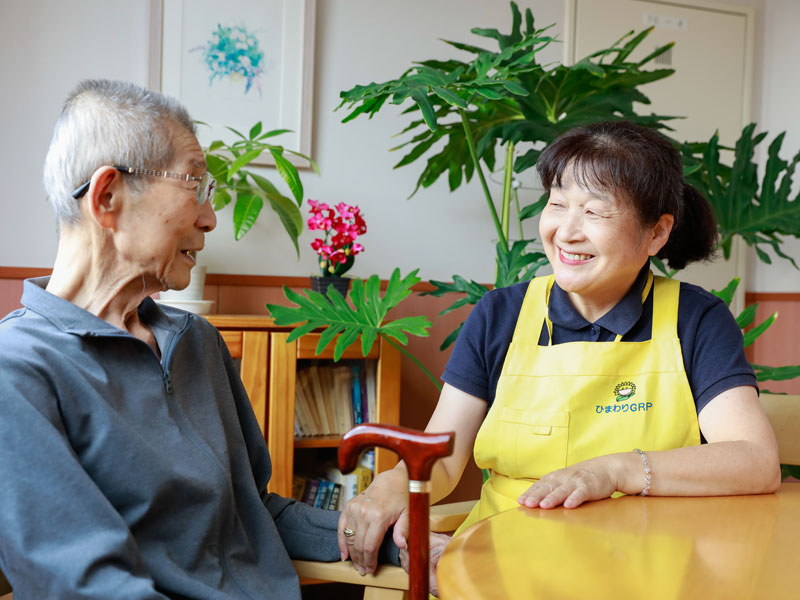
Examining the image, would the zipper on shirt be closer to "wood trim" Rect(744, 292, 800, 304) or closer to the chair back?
the chair back

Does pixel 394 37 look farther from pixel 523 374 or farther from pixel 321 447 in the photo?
pixel 523 374

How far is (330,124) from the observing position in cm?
297

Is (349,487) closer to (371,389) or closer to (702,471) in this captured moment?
(371,389)

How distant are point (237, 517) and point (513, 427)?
545 mm

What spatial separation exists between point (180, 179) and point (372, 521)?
0.65 m

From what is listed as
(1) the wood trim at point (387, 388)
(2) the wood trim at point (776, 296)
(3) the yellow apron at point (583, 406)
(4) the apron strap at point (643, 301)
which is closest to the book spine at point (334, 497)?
(1) the wood trim at point (387, 388)

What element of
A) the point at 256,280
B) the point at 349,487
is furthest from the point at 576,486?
the point at 256,280

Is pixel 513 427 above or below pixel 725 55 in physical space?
below

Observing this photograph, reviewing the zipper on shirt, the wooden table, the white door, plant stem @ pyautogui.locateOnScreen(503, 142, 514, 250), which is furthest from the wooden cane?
the white door

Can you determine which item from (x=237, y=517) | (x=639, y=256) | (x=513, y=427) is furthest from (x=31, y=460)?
(x=639, y=256)

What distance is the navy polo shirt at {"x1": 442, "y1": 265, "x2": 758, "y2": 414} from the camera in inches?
56.6

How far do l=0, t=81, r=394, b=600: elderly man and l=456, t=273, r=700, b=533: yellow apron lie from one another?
39cm

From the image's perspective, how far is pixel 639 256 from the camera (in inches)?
60.5

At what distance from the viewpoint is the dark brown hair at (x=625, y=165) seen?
150 centimetres
